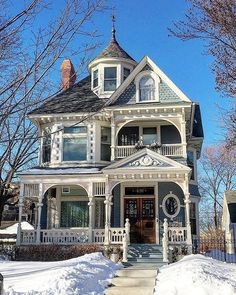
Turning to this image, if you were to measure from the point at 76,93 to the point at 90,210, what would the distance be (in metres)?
7.87

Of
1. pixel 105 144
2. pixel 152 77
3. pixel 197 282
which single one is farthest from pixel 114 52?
pixel 197 282

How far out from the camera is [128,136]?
74.8ft

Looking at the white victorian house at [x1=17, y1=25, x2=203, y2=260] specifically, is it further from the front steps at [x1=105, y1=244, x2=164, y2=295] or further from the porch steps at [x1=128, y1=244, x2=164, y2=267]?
the front steps at [x1=105, y1=244, x2=164, y2=295]

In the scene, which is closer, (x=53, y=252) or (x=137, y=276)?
(x=137, y=276)

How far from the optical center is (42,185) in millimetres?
20828

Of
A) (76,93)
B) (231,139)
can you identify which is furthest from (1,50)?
(76,93)

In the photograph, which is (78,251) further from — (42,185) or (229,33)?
(229,33)

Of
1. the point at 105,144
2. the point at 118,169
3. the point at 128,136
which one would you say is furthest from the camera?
the point at 128,136

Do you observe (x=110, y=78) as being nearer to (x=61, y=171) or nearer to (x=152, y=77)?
(x=152, y=77)

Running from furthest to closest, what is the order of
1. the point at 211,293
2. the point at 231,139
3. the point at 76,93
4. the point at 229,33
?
the point at 76,93 < the point at 231,139 < the point at 229,33 < the point at 211,293

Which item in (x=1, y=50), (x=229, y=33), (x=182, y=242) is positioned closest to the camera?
(x=1, y=50)

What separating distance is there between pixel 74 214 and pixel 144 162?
16.1ft

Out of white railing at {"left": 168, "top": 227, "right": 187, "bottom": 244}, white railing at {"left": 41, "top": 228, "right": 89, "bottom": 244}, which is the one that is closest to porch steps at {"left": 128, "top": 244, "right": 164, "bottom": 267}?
white railing at {"left": 168, "top": 227, "right": 187, "bottom": 244}

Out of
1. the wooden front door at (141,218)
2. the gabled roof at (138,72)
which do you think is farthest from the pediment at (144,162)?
the gabled roof at (138,72)
